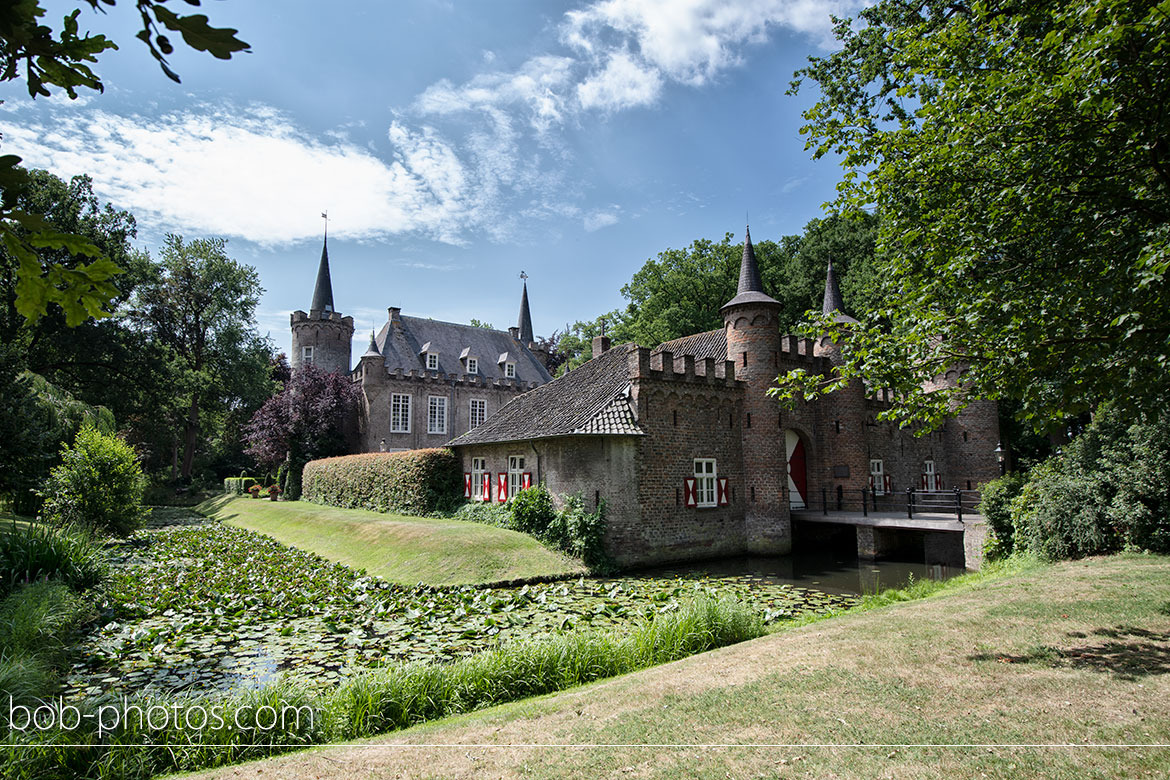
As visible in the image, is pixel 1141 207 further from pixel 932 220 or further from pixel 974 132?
pixel 932 220

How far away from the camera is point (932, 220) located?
8.76 m

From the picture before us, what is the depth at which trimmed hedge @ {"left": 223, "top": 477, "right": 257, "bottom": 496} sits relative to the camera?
37.8 meters

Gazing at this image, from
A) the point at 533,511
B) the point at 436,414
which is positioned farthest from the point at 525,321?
the point at 533,511

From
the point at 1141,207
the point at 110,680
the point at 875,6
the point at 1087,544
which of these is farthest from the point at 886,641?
the point at 875,6

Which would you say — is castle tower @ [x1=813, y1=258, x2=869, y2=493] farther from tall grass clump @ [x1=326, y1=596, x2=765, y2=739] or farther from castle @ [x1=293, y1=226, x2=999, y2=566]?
tall grass clump @ [x1=326, y1=596, x2=765, y2=739]

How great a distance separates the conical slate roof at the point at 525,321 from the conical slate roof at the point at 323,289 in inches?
536

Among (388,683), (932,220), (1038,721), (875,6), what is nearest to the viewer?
(1038,721)

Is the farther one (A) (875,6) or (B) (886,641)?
(A) (875,6)

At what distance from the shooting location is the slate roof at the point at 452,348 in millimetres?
38094

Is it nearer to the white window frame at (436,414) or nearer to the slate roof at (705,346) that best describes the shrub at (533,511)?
the slate roof at (705,346)

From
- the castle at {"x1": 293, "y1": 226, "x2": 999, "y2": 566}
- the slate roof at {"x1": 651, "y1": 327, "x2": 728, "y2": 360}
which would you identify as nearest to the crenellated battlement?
the castle at {"x1": 293, "y1": 226, "x2": 999, "y2": 566}

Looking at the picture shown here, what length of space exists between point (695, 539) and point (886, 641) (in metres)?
11.3

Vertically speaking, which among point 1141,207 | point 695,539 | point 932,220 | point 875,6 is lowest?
point 695,539

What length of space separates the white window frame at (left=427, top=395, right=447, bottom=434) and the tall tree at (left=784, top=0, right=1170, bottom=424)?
1255 inches
